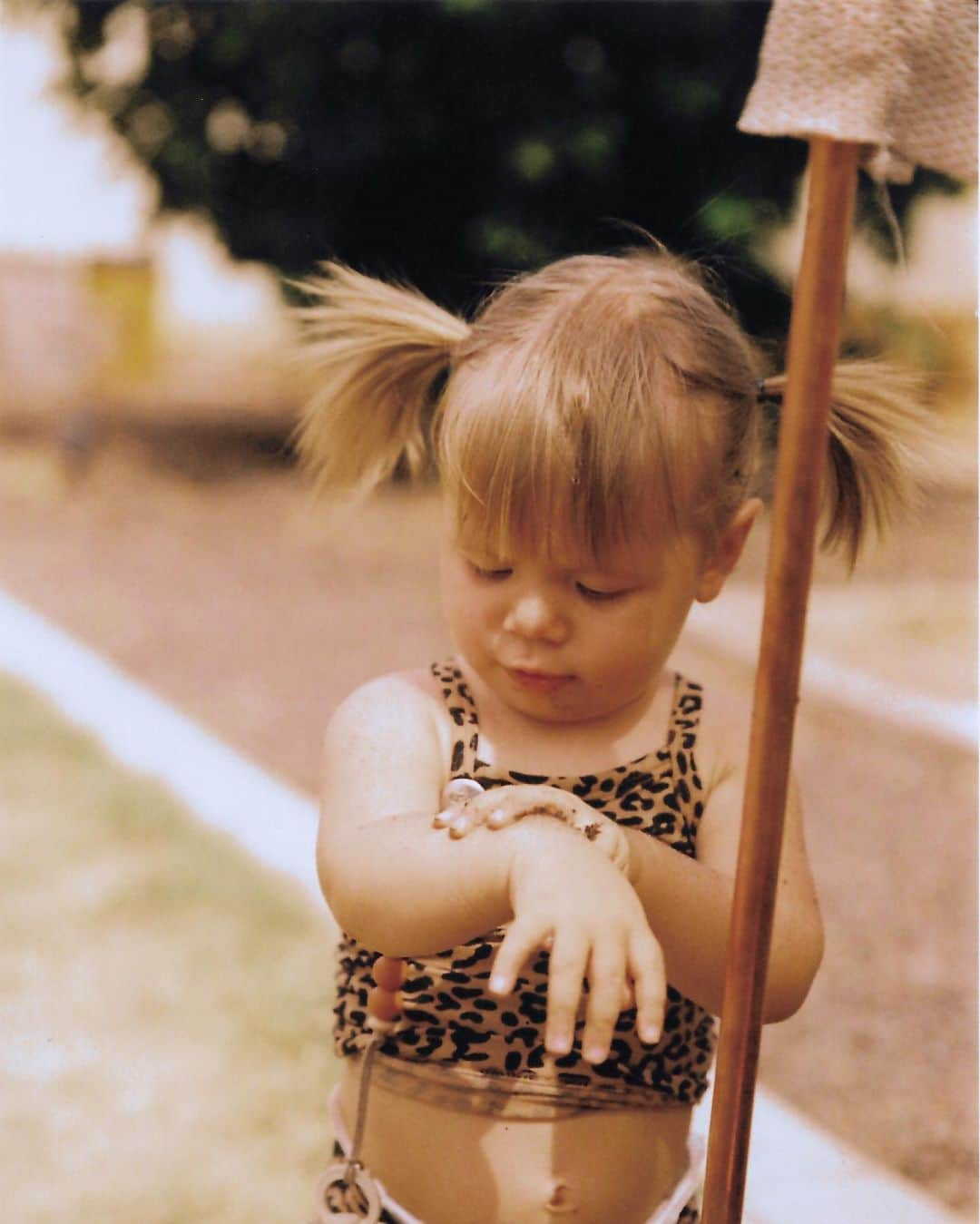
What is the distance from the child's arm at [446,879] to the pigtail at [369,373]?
1.04 ft

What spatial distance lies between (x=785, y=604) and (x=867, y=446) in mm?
575

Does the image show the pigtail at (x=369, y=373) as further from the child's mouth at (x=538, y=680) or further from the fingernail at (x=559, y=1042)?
the fingernail at (x=559, y=1042)

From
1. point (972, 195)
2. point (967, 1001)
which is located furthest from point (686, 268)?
point (972, 195)

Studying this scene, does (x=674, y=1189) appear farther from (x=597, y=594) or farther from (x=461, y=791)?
(x=597, y=594)

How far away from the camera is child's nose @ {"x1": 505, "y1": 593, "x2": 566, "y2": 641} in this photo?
1545 millimetres

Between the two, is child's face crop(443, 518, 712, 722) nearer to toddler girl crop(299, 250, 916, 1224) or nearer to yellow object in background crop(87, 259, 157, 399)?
toddler girl crop(299, 250, 916, 1224)

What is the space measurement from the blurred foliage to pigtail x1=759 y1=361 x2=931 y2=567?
22.0ft

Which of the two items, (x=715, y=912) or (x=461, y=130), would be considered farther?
(x=461, y=130)

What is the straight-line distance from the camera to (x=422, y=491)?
1053cm

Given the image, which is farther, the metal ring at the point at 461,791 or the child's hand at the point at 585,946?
the metal ring at the point at 461,791

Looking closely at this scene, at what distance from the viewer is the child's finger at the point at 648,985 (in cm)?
120


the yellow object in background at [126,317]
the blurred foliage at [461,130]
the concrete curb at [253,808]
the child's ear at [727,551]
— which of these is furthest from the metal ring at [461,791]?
the yellow object in background at [126,317]

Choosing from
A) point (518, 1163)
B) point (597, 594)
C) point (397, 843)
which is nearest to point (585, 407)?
point (597, 594)

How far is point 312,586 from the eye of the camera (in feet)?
25.2
